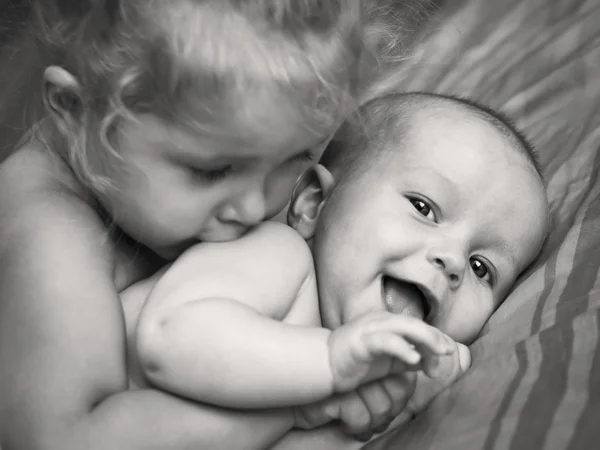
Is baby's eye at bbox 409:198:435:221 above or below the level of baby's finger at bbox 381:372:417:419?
above

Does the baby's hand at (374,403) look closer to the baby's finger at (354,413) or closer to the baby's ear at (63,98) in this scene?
the baby's finger at (354,413)

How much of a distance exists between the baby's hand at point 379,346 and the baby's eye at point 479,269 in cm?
31

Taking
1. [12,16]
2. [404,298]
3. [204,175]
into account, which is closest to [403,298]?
[404,298]

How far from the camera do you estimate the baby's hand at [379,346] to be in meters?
0.92

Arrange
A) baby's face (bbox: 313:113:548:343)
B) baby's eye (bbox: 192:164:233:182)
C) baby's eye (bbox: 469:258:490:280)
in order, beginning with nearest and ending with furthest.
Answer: baby's eye (bbox: 192:164:233:182) < baby's face (bbox: 313:113:548:343) < baby's eye (bbox: 469:258:490:280)

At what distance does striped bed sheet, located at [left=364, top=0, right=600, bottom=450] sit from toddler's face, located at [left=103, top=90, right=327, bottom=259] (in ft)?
1.13

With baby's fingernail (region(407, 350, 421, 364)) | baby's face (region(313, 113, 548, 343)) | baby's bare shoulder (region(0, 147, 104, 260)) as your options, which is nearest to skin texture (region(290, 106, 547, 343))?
baby's face (region(313, 113, 548, 343))

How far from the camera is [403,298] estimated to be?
1.15m

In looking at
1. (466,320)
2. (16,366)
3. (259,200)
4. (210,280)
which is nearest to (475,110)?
(466,320)

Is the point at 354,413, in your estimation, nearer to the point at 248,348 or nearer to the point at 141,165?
the point at 248,348

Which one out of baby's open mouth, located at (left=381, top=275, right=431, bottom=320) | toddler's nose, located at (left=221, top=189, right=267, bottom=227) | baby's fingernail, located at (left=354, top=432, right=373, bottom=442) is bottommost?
baby's fingernail, located at (left=354, top=432, right=373, bottom=442)

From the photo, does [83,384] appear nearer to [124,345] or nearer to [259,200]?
[124,345]

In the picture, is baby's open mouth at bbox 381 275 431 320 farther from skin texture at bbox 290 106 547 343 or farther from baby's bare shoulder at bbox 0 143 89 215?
baby's bare shoulder at bbox 0 143 89 215

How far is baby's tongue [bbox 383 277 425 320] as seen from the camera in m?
1.14
